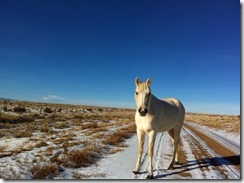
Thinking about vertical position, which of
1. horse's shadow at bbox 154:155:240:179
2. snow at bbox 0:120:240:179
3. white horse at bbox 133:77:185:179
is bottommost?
snow at bbox 0:120:240:179

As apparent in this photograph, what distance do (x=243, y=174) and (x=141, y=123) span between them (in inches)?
108

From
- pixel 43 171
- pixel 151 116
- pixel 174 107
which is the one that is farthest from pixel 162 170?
pixel 43 171

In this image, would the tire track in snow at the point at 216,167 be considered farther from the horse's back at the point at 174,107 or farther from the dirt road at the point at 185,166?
the horse's back at the point at 174,107

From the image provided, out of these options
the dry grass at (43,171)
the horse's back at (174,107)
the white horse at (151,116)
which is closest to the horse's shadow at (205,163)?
the white horse at (151,116)

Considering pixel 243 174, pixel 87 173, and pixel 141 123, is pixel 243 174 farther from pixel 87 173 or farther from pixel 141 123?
pixel 87 173

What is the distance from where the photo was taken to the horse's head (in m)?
4.81

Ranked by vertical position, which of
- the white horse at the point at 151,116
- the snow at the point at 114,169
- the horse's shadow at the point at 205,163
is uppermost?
the white horse at the point at 151,116

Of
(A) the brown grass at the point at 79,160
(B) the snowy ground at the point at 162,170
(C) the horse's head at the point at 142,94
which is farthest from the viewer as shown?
(A) the brown grass at the point at 79,160

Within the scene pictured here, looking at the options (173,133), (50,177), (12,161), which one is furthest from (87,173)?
(173,133)

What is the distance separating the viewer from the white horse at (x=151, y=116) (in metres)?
4.94

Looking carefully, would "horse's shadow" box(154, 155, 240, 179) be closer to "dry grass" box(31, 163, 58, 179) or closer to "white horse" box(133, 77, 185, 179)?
"white horse" box(133, 77, 185, 179)

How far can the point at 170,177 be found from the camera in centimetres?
556

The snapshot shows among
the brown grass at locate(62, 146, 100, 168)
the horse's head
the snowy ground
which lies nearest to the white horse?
the horse's head

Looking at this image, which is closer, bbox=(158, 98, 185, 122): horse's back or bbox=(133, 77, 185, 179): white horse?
bbox=(133, 77, 185, 179): white horse
